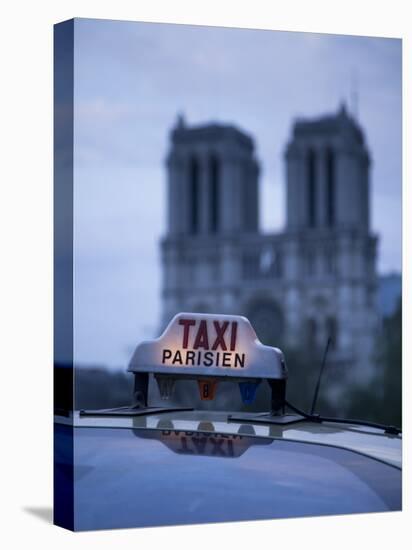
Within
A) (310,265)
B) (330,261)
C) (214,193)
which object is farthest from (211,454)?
(214,193)

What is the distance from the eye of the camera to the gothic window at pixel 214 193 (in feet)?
312

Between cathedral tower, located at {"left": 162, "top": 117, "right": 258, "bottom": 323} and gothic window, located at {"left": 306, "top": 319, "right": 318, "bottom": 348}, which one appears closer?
gothic window, located at {"left": 306, "top": 319, "right": 318, "bottom": 348}

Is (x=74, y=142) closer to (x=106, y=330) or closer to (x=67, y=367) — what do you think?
(x=67, y=367)

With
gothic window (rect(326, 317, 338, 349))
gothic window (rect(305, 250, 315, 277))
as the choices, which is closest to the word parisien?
gothic window (rect(326, 317, 338, 349))

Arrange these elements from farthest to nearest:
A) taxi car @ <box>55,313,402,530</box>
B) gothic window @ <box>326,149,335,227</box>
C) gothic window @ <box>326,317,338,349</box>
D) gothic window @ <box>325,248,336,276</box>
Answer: gothic window @ <box>326,149,335,227</box> < gothic window @ <box>325,248,336,276</box> < gothic window @ <box>326,317,338,349</box> < taxi car @ <box>55,313,402,530</box>

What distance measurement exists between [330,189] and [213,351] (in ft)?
255

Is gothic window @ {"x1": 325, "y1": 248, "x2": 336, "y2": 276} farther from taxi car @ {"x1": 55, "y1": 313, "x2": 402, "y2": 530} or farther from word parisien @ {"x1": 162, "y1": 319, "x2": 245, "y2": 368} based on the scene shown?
word parisien @ {"x1": 162, "y1": 319, "x2": 245, "y2": 368}

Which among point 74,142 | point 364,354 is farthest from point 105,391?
point 74,142

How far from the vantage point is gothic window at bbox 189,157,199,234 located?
Result: 9431 centimetres

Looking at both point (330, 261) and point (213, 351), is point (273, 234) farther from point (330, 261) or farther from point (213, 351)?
point (213, 351)

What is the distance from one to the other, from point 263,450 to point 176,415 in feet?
6.51

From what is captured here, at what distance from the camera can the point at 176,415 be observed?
1691cm

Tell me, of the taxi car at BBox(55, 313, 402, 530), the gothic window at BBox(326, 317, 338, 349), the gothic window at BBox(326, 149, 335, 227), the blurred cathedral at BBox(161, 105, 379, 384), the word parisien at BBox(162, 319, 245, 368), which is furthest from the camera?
the gothic window at BBox(326, 149, 335, 227)

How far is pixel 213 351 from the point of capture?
1611cm
